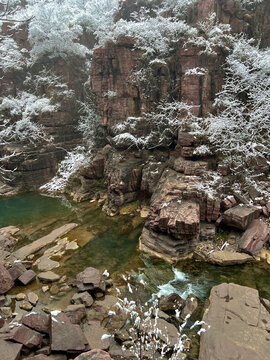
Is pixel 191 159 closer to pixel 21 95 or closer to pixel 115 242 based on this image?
pixel 115 242

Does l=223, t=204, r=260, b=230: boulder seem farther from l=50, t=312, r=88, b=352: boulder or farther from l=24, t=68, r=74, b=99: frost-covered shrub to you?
l=24, t=68, r=74, b=99: frost-covered shrub

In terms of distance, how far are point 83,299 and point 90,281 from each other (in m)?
0.66

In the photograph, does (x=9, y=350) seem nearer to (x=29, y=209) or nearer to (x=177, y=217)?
(x=177, y=217)

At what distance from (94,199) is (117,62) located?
8.93 metres

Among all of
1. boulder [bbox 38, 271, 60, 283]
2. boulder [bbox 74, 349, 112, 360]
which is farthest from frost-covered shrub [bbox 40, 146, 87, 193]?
boulder [bbox 74, 349, 112, 360]

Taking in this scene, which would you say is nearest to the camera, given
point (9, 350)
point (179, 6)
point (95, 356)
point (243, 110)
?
point (95, 356)

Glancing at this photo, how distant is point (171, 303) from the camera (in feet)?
22.2

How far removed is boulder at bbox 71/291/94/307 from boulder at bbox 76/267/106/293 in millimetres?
239

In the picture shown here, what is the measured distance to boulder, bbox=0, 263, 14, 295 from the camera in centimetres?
751

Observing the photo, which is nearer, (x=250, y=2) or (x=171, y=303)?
(x=171, y=303)

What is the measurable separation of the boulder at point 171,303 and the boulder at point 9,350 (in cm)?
371

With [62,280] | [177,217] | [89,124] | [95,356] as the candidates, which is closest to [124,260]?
[62,280]

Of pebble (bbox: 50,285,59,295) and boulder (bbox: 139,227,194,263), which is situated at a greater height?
boulder (bbox: 139,227,194,263)

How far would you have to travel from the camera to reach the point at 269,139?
11.6 m
